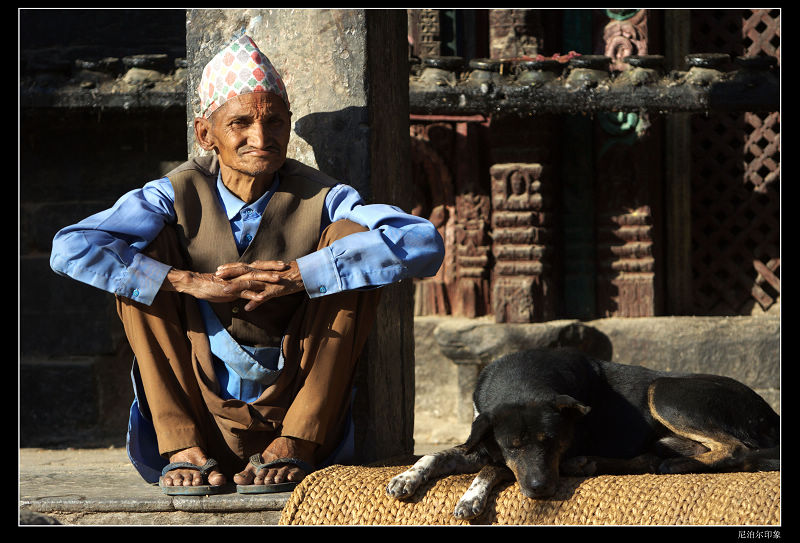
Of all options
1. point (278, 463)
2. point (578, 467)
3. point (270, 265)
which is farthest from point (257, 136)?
point (578, 467)

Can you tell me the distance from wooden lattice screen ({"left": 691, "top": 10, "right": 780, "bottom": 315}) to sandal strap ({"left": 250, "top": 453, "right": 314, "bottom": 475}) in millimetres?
4041

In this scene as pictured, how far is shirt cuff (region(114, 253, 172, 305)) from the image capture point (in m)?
3.47

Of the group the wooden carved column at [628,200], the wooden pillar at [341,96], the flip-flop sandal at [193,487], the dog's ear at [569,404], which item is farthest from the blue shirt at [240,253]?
the wooden carved column at [628,200]

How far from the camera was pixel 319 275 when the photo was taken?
349 cm

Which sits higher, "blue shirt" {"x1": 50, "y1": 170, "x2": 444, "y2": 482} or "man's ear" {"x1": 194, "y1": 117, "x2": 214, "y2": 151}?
"man's ear" {"x1": 194, "y1": 117, "x2": 214, "y2": 151}

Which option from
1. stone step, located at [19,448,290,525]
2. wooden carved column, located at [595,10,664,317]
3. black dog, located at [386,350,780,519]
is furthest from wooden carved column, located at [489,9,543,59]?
stone step, located at [19,448,290,525]

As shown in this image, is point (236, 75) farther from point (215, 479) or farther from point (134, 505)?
point (134, 505)

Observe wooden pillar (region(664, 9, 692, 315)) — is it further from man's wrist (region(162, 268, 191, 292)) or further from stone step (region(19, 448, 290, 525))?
man's wrist (region(162, 268, 191, 292))

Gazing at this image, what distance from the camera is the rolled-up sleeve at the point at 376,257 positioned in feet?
11.5

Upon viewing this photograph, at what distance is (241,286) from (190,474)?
2.22 feet

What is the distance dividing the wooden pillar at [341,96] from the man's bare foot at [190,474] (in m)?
0.80

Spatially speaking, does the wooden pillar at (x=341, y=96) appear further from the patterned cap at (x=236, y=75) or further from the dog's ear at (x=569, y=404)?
the dog's ear at (x=569, y=404)

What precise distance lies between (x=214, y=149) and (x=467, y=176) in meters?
3.32

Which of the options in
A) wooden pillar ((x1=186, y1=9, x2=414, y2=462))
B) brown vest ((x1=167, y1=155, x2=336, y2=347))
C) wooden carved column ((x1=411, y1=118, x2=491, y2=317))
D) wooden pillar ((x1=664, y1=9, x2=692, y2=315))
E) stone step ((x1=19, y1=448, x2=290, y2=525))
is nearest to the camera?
stone step ((x1=19, y1=448, x2=290, y2=525))
